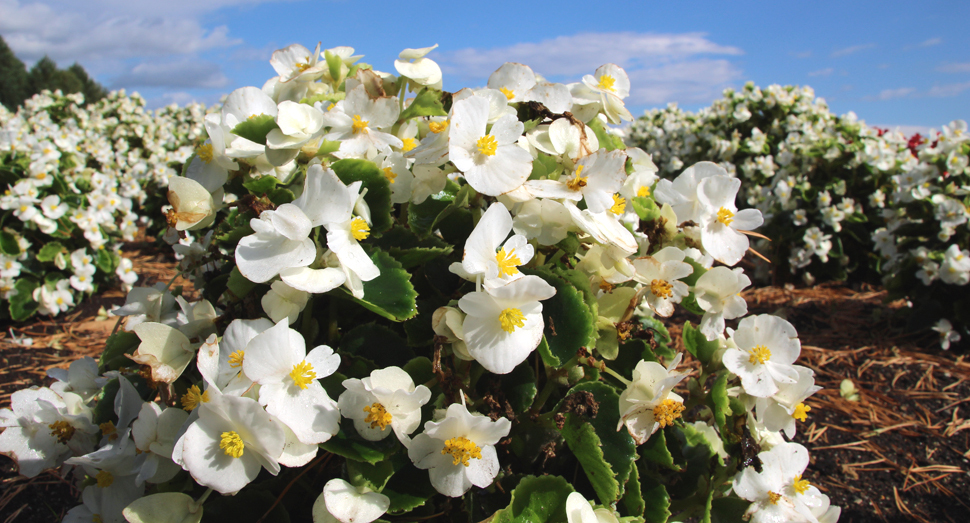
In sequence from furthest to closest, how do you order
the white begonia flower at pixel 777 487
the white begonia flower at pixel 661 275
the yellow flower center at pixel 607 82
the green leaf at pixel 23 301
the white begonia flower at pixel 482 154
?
the green leaf at pixel 23 301
the yellow flower center at pixel 607 82
the white begonia flower at pixel 777 487
the white begonia flower at pixel 661 275
the white begonia flower at pixel 482 154

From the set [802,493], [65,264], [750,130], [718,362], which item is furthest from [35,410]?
[750,130]

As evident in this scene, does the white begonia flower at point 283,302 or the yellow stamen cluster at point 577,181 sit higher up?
the yellow stamen cluster at point 577,181

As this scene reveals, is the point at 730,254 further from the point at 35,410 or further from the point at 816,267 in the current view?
the point at 816,267

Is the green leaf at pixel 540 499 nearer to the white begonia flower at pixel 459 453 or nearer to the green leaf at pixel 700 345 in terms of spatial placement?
the white begonia flower at pixel 459 453

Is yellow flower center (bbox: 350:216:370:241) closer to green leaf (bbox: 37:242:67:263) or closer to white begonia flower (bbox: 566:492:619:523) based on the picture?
white begonia flower (bbox: 566:492:619:523)

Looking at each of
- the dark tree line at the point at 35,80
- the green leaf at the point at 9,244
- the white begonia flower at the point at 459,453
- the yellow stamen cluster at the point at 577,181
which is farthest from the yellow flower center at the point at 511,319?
the dark tree line at the point at 35,80

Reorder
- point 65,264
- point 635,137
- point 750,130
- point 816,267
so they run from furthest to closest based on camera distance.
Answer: point 635,137
point 750,130
point 816,267
point 65,264

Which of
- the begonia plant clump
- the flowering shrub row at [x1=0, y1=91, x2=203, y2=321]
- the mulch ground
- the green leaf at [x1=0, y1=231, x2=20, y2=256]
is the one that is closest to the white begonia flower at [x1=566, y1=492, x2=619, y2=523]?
the begonia plant clump
